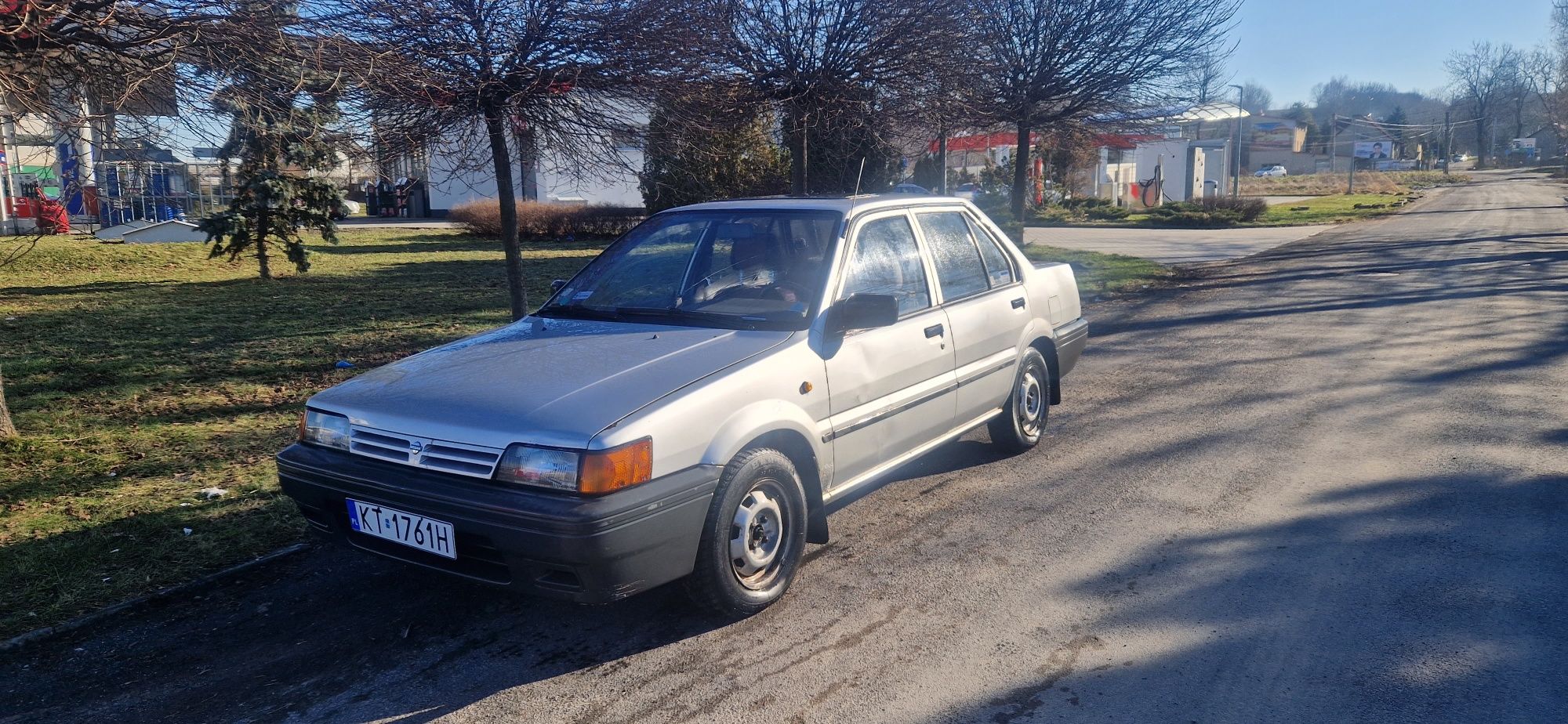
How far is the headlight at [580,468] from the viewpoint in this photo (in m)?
3.51

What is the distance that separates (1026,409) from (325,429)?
4.02 metres

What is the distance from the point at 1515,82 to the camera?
318 ft

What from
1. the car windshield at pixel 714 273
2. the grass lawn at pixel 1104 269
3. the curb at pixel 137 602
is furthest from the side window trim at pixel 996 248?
the grass lawn at pixel 1104 269

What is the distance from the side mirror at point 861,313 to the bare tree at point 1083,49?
35.0 feet

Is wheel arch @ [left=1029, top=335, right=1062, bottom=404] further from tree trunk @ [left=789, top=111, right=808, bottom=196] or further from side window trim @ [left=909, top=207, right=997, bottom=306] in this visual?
tree trunk @ [left=789, top=111, right=808, bottom=196]

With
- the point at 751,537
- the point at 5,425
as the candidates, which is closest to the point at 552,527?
the point at 751,537

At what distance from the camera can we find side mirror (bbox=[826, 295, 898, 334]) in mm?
4480

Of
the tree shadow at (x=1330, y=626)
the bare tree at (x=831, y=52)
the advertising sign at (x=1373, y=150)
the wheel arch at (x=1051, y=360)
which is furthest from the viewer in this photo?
the advertising sign at (x=1373, y=150)

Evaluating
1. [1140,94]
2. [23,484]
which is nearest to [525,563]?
[23,484]

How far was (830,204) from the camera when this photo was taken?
5254 millimetres

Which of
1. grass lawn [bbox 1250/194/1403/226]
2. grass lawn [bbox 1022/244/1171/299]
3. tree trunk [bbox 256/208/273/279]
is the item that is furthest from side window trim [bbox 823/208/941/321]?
grass lawn [bbox 1250/194/1403/226]

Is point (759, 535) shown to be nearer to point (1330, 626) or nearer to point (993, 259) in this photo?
point (1330, 626)

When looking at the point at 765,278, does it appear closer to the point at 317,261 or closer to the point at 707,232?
the point at 707,232

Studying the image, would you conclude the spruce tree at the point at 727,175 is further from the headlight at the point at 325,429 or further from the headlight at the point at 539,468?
the headlight at the point at 539,468
